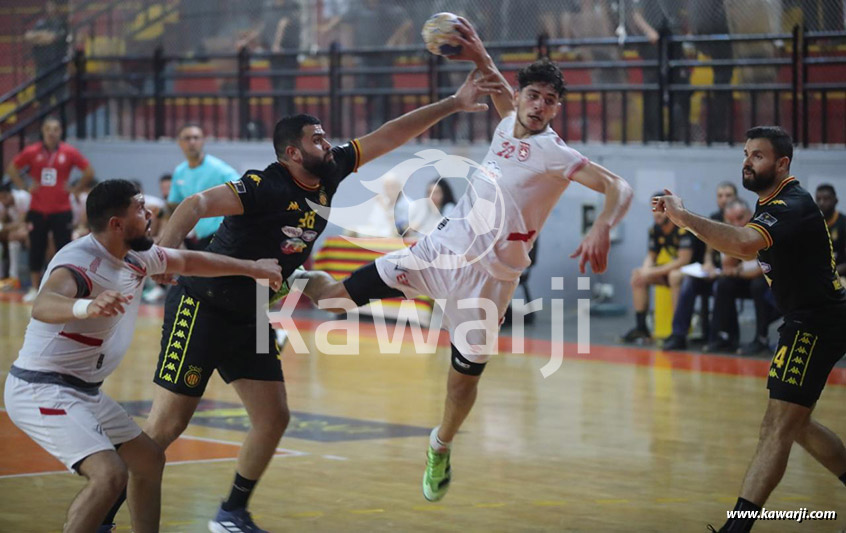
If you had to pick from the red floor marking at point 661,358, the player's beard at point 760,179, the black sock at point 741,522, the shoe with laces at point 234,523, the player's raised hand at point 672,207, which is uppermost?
the player's beard at point 760,179

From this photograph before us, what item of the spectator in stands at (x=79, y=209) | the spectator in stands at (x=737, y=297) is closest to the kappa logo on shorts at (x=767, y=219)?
the spectator in stands at (x=737, y=297)

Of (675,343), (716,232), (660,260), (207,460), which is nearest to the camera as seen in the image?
(716,232)

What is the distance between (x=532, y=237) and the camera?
7.79 m

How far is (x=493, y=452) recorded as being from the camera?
9203 millimetres

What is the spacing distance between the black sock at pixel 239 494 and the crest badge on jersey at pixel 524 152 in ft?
7.98

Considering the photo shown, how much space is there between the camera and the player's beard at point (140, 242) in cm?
573

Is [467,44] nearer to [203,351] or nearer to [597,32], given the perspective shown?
[203,351]

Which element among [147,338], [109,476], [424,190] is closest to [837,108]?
[424,190]

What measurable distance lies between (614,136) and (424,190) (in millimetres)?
2769

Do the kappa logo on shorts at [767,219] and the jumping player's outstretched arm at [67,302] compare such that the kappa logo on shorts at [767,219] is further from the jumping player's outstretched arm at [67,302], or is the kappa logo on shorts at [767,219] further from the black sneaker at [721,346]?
the black sneaker at [721,346]

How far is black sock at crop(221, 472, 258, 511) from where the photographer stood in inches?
272

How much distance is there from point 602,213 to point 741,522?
1.79m

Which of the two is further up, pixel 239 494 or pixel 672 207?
pixel 672 207

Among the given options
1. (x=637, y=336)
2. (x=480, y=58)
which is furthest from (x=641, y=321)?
(x=480, y=58)
